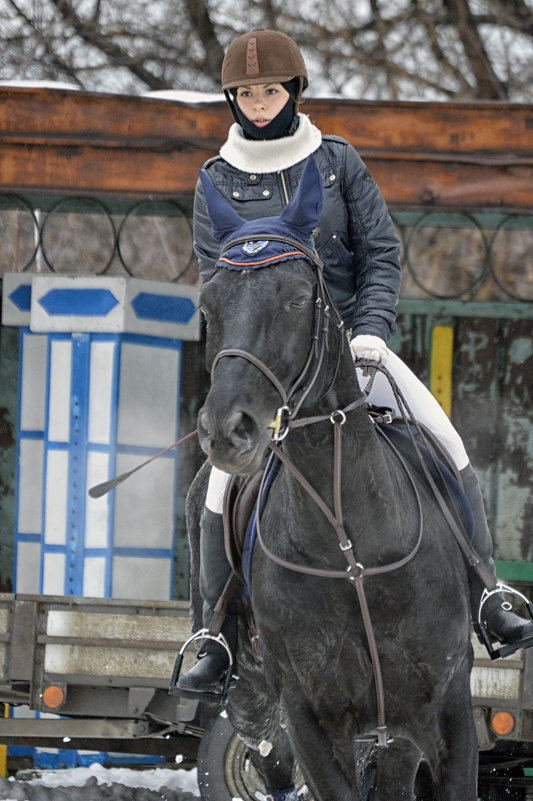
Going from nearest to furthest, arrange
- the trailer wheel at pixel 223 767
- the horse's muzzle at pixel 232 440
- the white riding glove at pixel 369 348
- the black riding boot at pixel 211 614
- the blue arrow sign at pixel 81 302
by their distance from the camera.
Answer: the horse's muzzle at pixel 232 440 < the white riding glove at pixel 369 348 < the black riding boot at pixel 211 614 < the trailer wheel at pixel 223 767 < the blue arrow sign at pixel 81 302

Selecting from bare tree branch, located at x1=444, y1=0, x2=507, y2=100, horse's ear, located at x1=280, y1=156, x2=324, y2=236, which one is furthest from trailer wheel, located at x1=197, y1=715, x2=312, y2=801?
bare tree branch, located at x1=444, y1=0, x2=507, y2=100

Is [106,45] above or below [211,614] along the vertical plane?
above

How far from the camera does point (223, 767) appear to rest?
6.19 metres

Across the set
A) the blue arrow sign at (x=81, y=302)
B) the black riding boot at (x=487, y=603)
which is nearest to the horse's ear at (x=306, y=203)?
the black riding boot at (x=487, y=603)

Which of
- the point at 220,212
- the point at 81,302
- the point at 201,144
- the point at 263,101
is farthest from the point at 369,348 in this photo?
the point at 81,302

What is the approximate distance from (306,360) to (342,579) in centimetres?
77

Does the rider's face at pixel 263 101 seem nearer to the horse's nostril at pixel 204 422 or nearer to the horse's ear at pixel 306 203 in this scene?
the horse's ear at pixel 306 203

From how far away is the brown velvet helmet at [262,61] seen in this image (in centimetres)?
388

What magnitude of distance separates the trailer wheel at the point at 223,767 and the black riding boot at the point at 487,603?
2508 millimetres

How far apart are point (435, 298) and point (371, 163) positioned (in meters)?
1.35

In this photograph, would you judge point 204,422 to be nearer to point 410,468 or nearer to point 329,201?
point 410,468

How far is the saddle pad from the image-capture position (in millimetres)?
4020

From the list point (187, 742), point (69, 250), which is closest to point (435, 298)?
point (69, 250)

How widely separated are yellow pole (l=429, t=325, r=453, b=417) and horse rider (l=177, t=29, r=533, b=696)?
4.49 m
